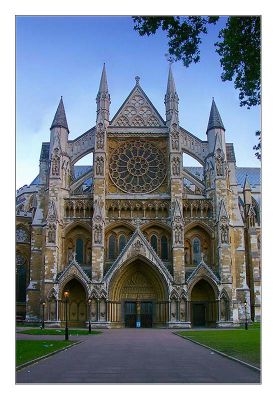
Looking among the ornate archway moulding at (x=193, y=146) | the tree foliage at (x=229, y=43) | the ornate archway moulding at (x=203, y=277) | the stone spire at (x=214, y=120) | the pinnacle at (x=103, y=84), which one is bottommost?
the ornate archway moulding at (x=203, y=277)

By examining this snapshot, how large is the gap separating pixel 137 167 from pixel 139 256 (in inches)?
325

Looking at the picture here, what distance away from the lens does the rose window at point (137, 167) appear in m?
45.0

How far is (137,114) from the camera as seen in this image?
1879 inches

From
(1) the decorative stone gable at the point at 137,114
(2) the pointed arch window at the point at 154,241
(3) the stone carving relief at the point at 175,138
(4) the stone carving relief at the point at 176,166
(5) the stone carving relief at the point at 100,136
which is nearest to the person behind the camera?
(4) the stone carving relief at the point at 176,166

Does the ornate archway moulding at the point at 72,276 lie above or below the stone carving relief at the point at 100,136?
below

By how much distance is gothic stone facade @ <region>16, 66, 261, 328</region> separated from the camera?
1638 inches

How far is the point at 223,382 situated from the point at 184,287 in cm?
2907

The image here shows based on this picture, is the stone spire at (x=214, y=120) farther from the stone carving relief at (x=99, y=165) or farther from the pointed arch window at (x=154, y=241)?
the pointed arch window at (x=154, y=241)

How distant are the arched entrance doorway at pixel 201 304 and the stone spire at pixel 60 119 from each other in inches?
718

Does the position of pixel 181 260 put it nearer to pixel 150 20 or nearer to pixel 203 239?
pixel 203 239

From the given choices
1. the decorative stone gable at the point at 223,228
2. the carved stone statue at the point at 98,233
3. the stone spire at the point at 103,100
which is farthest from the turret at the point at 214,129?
the carved stone statue at the point at 98,233

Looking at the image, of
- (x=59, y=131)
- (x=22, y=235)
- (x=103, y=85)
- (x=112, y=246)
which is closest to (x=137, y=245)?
(x=112, y=246)

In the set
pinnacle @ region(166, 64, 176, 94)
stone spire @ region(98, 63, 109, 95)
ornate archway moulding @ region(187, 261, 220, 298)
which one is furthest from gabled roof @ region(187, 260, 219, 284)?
stone spire @ region(98, 63, 109, 95)
